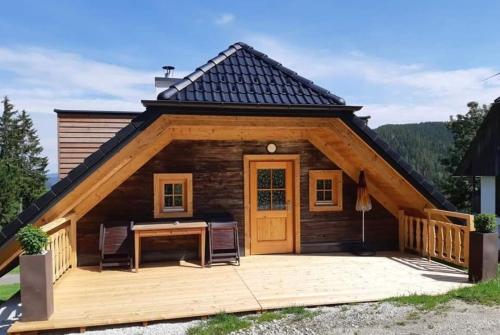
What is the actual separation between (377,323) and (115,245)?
4.16 metres

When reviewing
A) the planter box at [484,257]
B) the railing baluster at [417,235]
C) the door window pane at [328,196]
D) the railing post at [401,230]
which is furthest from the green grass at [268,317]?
the railing post at [401,230]

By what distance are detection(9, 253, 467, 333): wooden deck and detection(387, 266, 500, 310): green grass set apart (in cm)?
21

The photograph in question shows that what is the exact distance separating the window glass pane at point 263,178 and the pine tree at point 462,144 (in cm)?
1606

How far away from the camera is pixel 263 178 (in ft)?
23.8

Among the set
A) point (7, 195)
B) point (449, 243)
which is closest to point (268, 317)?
point (449, 243)

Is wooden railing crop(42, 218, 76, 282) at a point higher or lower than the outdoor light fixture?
lower

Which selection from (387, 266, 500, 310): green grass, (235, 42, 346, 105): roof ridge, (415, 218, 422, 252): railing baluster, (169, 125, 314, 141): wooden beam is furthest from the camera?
(415, 218, 422, 252): railing baluster

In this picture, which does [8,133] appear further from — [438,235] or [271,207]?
[438,235]

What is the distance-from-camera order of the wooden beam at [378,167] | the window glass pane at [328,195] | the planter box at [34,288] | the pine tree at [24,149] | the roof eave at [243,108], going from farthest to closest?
the pine tree at [24,149] < the window glass pane at [328,195] < the wooden beam at [378,167] < the roof eave at [243,108] < the planter box at [34,288]

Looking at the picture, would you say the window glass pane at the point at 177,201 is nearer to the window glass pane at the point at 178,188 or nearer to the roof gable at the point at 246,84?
the window glass pane at the point at 178,188

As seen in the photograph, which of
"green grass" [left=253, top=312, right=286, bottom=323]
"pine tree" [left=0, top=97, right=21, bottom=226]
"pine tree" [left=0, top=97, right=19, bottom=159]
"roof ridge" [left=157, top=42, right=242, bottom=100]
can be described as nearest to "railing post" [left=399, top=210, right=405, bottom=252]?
"green grass" [left=253, top=312, right=286, bottom=323]

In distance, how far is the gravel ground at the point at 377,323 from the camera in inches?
146

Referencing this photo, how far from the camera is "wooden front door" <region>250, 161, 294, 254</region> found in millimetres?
7180

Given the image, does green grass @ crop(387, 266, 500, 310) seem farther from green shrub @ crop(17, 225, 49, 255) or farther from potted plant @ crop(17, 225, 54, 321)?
green shrub @ crop(17, 225, 49, 255)
